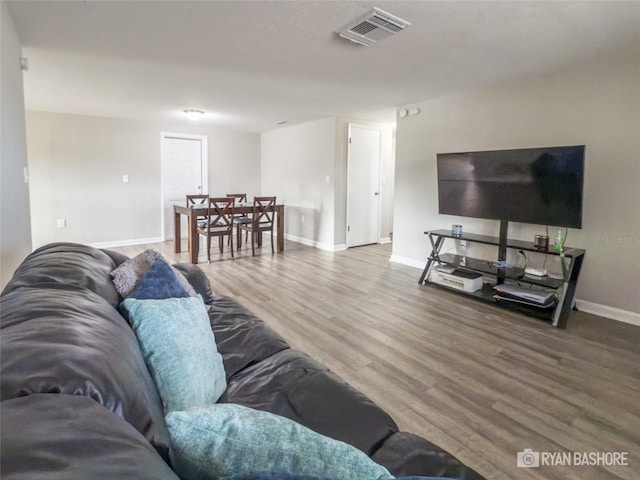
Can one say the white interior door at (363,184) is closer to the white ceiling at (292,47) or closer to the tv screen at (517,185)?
the white ceiling at (292,47)

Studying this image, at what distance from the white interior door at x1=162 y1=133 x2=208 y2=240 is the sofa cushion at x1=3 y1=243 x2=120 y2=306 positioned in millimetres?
5281

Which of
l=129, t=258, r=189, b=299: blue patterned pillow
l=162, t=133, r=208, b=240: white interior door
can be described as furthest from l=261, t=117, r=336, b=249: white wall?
l=129, t=258, r=189, b=299: blue patterned pillow

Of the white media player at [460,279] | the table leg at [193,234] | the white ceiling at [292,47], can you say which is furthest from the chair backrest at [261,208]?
the white media player at [460,279]

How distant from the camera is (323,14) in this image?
222 cm

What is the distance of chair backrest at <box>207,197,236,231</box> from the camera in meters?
4.93

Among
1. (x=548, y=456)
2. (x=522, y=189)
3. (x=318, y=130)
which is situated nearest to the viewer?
(x=548, y=456)

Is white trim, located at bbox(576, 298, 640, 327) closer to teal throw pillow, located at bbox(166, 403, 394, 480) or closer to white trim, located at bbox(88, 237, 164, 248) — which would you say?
teal throw pillow, located at bbox(166, 403, 394, 480)

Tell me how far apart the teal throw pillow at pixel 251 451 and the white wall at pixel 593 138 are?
3.46 m

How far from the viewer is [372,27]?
237cm

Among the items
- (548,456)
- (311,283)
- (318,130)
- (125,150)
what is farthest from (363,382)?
(125,150)

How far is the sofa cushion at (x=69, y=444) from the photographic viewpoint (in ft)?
1.40

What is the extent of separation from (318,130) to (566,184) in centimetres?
395

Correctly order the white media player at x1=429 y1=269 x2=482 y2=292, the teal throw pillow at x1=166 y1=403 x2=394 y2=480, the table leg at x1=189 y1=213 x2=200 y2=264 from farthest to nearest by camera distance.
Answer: the table leg at x1=189 y1=213 x2=200 y2=264
the white media player at x1=429 y1=269 x2=482 y2=292
the teal throw pillow at x1=166 y1=403 x2=394 y2=480

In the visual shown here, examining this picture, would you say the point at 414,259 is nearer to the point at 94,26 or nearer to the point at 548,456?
the point at 548,456
